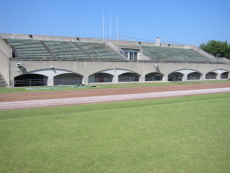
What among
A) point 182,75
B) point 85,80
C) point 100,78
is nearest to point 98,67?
point 100,78

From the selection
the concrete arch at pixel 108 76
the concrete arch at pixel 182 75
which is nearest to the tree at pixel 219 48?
the concrete arch at pixel 182 75

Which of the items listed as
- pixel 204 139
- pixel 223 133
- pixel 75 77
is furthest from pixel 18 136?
pixel 75 77

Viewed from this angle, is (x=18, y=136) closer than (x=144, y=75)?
Yes

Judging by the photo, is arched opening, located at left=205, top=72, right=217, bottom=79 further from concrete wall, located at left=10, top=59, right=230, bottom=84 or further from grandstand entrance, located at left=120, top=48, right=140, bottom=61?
grandstand entrance, located at left=120, top=48, right=140, bottom=61

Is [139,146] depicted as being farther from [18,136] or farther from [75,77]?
[75,77]

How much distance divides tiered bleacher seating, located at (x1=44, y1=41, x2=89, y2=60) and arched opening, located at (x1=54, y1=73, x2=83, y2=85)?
270cm

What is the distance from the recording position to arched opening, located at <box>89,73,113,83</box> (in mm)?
37000

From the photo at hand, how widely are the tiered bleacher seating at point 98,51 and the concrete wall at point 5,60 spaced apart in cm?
1309

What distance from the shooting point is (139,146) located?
761 centimetres

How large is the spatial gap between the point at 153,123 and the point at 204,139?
2.73 meters

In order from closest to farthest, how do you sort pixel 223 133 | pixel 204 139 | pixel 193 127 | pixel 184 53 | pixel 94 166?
pixel 94 166
pixel 204 139
pixel 223 133
pixel 193 127
pixel 184 53

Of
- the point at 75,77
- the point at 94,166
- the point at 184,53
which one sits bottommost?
the point at 94,166

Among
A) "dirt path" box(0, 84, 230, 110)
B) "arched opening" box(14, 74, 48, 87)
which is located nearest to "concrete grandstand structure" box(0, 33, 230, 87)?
"arched opening" box(14, 74, 48, 87)

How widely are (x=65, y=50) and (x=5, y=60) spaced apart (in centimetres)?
1125
